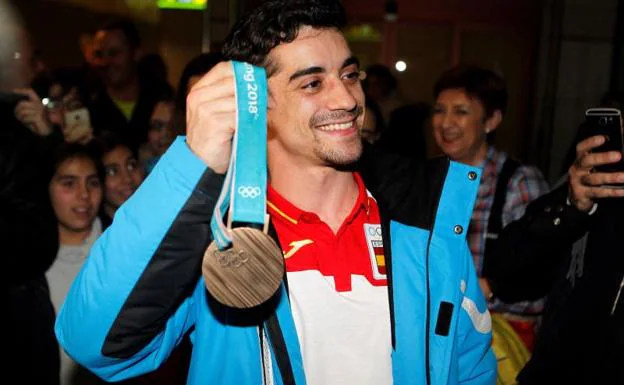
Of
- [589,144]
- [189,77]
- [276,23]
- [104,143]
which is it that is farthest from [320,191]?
[104,143]

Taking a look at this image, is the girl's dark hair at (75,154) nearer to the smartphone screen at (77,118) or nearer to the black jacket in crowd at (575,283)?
the smartphone screen at (77,118)

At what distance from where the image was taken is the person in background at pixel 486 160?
13.2 ft

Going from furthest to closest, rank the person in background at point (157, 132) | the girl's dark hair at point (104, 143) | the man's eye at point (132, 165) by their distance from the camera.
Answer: the person in background at point (157, 132), the man's eye at point (132, 165), the girl's dark hair at point (104, 143)

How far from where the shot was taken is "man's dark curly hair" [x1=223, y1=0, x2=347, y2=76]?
259 cm

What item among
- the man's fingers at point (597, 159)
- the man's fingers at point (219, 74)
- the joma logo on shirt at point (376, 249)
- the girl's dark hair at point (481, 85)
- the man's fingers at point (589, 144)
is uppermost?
the girl's dark hair at point (481, 85)

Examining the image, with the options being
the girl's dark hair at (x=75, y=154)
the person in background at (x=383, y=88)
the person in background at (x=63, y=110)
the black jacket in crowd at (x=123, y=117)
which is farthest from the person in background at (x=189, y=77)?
the person in background at (x=383, y=88)

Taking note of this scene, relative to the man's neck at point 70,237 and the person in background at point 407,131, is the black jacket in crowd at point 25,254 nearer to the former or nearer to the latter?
the man's neck at point 70,237

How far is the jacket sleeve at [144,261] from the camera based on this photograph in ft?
5.50

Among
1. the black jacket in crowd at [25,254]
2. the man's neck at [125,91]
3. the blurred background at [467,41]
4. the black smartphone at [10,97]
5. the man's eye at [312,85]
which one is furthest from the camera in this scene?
the blurred background at [467,41]

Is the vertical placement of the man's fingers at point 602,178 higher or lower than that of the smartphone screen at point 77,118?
lower

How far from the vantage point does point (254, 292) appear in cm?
160

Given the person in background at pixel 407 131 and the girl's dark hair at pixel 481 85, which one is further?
the person in background at pixel 407 131

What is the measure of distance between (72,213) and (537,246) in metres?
2.55

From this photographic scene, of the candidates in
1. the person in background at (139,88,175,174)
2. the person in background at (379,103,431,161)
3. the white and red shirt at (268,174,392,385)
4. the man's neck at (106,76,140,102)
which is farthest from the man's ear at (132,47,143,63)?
the white and red shirt at (268,174,392,385)
